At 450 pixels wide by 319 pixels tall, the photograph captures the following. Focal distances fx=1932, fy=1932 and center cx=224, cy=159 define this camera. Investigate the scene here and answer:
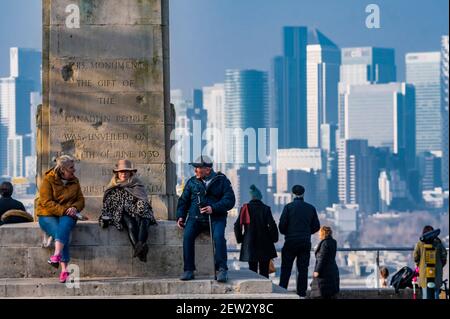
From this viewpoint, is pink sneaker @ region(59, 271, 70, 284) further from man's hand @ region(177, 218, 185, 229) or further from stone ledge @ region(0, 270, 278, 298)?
man's hand @ region(177, 218, 185, 229)

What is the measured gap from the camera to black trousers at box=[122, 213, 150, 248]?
22094 mm

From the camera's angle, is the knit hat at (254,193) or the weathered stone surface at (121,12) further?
the knit hat at (254,193)

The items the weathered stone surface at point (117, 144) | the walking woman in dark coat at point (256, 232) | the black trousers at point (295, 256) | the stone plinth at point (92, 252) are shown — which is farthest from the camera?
the black trousers at point (295, 256)

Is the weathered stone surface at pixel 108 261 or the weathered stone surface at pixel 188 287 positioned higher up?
the weathered stone surface at pixel 108 261

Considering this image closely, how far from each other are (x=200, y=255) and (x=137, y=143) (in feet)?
5.59

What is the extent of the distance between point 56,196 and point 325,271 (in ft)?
17.4

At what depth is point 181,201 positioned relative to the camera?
72.1ft

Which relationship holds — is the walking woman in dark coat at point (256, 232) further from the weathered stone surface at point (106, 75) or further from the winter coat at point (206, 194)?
the winter coat at point (206, 194)

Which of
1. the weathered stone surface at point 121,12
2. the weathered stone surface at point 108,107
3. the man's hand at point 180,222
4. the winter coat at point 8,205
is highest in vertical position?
the weathered stone surface at point 121,12

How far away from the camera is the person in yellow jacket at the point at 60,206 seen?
21734 mm

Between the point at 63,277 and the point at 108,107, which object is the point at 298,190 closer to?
the point at 108,107

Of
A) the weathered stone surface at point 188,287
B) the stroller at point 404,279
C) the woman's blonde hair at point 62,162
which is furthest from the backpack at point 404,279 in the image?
the woman's blonde hair at point 62,162

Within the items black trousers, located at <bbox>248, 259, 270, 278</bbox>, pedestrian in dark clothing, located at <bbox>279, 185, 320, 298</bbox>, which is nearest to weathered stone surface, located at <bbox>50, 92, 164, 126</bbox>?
pedestrian in dark clothing, located at <bbox>279, 185, 320, 298</bbox>
